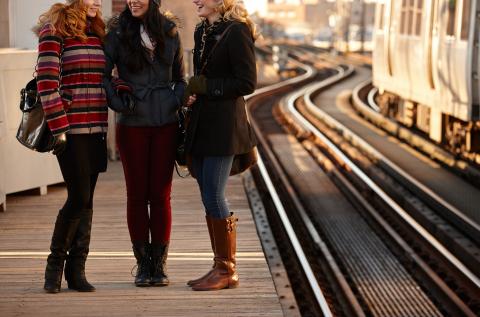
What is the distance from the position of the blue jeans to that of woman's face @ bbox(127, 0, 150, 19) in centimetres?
89

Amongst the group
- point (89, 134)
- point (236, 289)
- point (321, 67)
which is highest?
point (89, 134)

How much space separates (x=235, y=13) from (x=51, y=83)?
1105mm

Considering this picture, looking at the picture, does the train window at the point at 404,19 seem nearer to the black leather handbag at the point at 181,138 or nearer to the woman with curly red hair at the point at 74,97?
the black leather handbag at the point at 181,138

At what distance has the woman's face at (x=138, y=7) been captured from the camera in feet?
20.2

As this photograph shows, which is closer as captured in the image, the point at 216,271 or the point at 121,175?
the point at 216,271

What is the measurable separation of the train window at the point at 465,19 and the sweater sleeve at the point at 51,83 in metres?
9.09

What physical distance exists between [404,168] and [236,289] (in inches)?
351

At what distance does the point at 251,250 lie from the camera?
7.89 meters

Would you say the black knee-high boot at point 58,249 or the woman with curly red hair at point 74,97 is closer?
the woman with curly red hair at point 74,97

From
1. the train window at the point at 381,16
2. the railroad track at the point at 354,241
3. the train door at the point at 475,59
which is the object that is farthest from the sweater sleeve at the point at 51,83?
the train window at the point at 381,16

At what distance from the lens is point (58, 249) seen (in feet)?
20.9

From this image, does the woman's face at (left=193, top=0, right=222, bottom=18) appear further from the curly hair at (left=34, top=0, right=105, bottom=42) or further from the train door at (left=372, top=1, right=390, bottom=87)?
the train door at (left=372, top=1, right=390, bottom=87)

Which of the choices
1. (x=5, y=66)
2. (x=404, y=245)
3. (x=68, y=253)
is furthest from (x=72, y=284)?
(x=404, y=245)

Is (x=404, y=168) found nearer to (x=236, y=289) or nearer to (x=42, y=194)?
(x=42, y=194)
